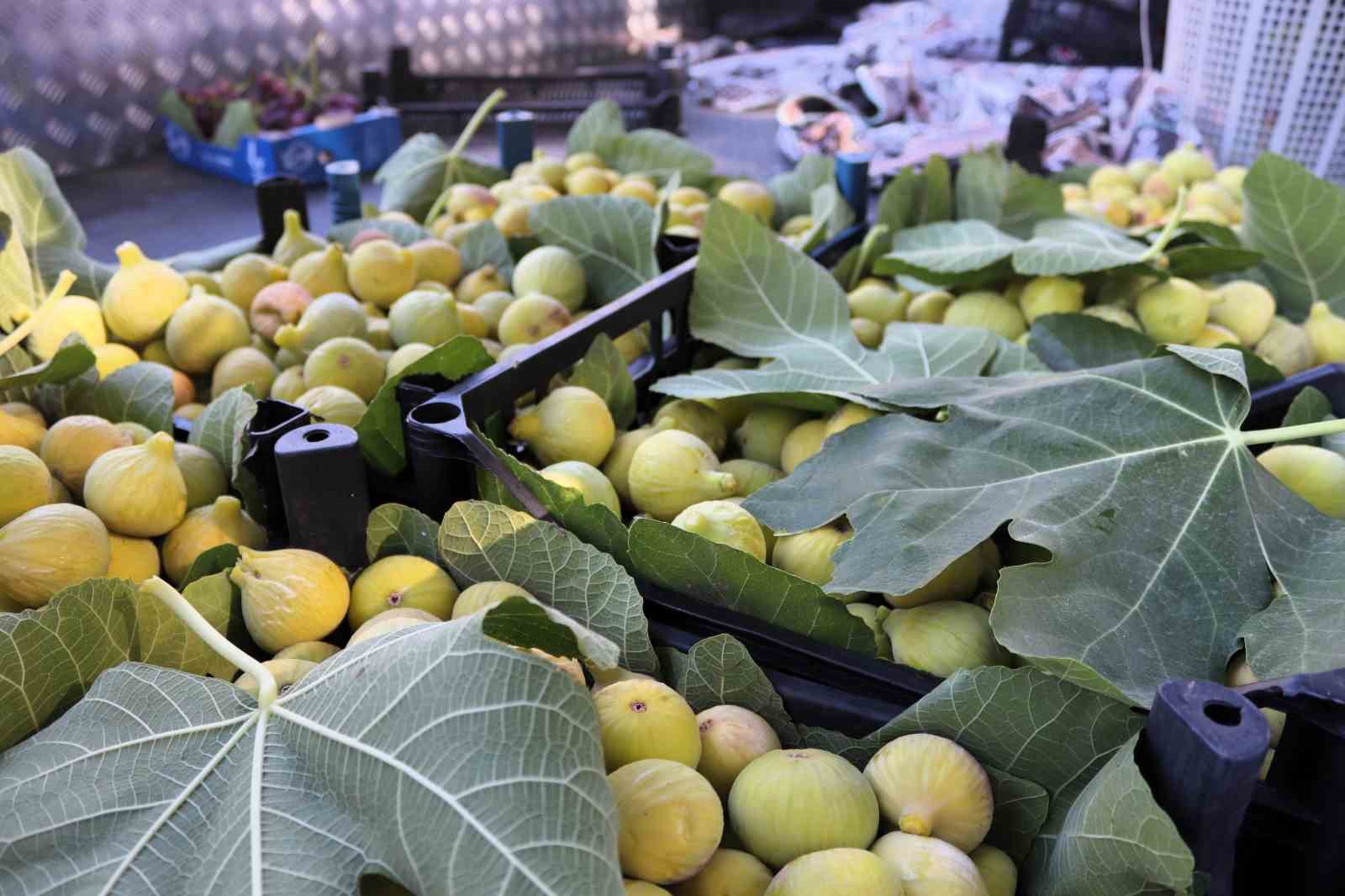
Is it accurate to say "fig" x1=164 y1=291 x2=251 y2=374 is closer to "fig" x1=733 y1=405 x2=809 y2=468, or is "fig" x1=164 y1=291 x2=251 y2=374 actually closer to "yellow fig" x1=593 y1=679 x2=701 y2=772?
"fig" x1=733 y1=405 x2=809 y2=468

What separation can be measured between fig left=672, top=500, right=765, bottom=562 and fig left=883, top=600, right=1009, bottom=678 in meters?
0.16

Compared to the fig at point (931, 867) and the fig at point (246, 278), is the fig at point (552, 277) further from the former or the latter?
the fig at point (931, 867)

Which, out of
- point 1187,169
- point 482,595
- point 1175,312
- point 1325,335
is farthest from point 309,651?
point 1187,169

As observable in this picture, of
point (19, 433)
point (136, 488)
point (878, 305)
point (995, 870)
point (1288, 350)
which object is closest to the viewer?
point (995, 870)

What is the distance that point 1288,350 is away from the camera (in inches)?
57.6

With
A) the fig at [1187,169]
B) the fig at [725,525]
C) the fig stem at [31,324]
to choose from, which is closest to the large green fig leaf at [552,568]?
the fig at [725,525]

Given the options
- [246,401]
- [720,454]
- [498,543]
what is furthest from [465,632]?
[720,454]

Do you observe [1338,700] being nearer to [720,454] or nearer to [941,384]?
[941,384]

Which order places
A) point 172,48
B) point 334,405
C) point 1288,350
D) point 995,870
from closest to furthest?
point 995,870 < point 334,405 < point 1288,350 < point 172,48

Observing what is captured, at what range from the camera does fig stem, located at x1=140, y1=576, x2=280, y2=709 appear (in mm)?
674

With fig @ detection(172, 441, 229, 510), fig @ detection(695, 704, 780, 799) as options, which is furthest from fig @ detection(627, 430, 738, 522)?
fig @ detection(172, 441, 229, 510)

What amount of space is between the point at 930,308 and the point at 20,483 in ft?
4.04

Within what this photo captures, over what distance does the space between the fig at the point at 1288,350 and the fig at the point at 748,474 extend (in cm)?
83

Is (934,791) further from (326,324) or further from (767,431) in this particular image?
(326,324)
